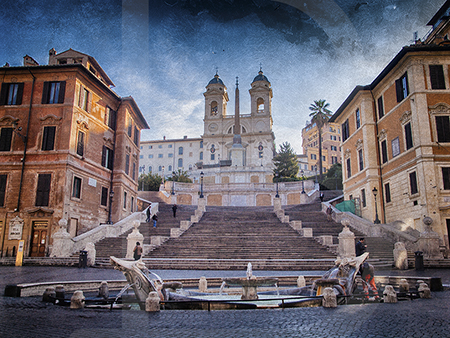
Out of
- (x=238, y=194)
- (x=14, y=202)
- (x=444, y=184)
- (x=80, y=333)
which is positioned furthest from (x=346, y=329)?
(x=238, y=194)

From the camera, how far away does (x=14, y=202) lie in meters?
25.4

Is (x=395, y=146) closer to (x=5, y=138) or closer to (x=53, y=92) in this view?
(x=53, y=92)

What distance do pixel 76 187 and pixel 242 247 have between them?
13.3m

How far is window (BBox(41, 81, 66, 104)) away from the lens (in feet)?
90.3

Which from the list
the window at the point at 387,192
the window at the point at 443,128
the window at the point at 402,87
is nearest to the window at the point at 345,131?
the window at the point at 387,192

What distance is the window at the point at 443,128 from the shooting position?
24266 mm

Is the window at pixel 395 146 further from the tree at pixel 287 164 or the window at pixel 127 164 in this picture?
the tree at pixel 287 164

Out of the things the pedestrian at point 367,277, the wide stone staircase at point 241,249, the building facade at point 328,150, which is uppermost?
the building facade at point 328,150

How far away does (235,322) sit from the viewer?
7.04m

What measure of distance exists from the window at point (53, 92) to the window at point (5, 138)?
3.26 m

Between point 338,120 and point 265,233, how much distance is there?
747 inches

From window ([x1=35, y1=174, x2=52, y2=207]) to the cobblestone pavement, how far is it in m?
18.0

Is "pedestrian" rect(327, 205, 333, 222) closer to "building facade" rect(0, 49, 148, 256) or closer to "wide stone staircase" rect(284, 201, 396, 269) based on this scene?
"wide stone staircase" rect(284, 201, 396, 269)

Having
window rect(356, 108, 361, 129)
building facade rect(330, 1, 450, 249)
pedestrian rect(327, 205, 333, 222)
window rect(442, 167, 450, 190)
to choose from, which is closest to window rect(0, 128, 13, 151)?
pedestrian rect(327, 205, 333, 222)
